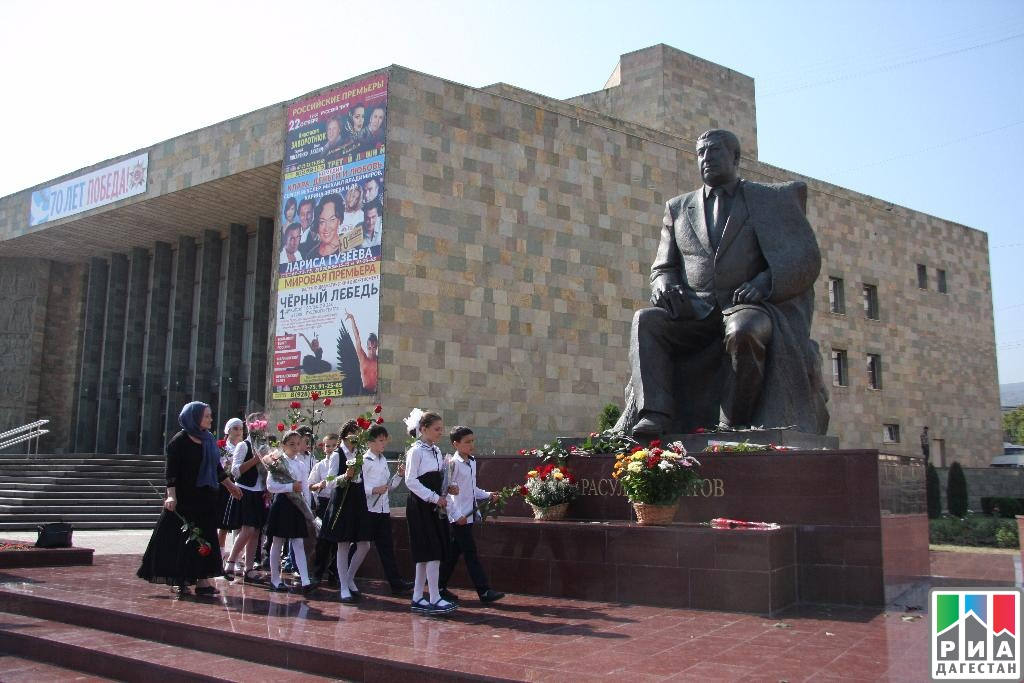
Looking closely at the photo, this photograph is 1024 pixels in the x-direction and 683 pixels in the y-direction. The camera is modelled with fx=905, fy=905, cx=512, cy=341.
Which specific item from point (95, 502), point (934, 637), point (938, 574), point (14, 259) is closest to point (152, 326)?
point (14, 259)

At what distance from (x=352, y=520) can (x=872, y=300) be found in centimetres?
3078

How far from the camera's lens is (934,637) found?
4.88 metres

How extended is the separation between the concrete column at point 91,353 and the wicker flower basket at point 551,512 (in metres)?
29.2

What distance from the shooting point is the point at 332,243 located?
21500mm

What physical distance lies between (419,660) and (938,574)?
21.8ft

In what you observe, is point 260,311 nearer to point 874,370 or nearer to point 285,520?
point 285,520

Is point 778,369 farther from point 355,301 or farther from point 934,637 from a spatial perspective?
point 355,301

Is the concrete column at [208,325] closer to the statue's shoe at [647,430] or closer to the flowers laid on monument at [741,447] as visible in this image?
the statue's shoe at [647,430]

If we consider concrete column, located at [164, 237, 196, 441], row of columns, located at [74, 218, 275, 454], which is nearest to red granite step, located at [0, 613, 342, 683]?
row of columns, located at [74, 218, 275, 454]

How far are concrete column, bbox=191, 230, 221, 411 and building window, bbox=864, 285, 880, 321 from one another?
78.5ft

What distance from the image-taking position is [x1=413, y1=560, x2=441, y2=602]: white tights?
24.1 feet

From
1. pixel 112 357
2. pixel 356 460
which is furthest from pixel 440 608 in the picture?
pixel 112 357

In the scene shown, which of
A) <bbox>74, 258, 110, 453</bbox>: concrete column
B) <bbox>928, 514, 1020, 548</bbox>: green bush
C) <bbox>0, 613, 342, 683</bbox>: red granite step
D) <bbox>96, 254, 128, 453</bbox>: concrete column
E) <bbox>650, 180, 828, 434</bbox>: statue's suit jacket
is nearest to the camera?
<bbox>0, 613, 342, 683</bbox>: red granite step

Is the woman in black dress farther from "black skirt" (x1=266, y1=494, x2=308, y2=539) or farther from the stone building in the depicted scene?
the stone building
